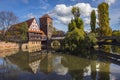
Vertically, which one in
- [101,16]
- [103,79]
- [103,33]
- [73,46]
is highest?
[101,16]

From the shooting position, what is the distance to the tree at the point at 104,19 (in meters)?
44.6

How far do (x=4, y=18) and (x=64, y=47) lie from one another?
24.6m

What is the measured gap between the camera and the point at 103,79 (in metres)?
13.3

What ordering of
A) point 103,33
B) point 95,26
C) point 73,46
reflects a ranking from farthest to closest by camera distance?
1. point 95,26
2. point 103,33
3. point 73,46

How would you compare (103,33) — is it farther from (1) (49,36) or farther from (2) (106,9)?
(1) (49,36)

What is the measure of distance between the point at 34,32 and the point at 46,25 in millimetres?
9929

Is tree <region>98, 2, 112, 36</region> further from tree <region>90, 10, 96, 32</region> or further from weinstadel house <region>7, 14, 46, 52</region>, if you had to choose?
weinstadel house <region>7, 14, 46, 52</region>

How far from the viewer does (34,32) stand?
200 feet

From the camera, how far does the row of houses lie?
5312cm

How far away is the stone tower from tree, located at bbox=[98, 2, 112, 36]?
27400 mm

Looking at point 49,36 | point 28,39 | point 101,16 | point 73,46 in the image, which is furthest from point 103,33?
point 49,36

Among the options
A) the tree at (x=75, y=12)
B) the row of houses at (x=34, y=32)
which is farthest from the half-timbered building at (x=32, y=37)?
the tree at (x=75, y=12)

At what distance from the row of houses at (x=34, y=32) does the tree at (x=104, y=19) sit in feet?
58.3

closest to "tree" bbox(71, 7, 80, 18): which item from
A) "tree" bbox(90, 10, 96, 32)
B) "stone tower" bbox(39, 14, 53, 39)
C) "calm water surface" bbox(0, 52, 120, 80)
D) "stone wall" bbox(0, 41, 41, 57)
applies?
"tree" bbox(90, 10, 96, 32)
